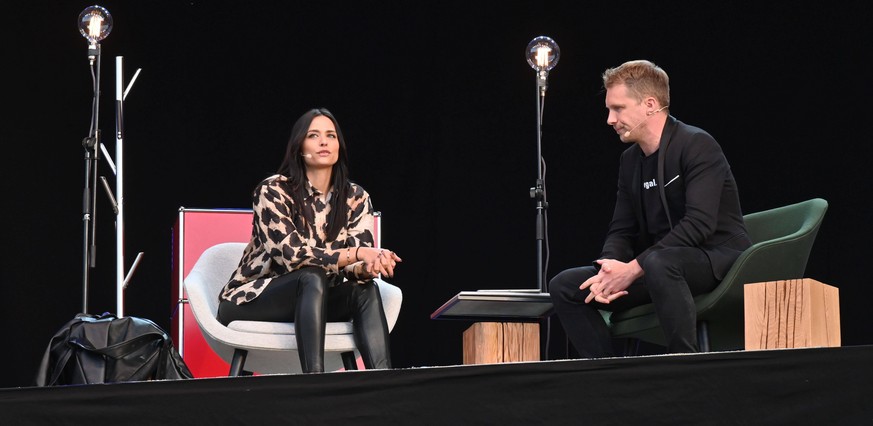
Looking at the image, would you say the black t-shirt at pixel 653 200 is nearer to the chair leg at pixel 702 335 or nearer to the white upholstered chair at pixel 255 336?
the chair leg at pixel 702 335

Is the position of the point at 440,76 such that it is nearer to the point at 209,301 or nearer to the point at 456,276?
the point at 456,276

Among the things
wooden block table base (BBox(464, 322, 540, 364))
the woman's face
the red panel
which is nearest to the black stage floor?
wooden block table base (BBox(464, 322, 540, 364))

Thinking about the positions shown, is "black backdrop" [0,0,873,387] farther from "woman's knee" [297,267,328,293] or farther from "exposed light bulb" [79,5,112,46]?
"woman's knee" [297,267,328,293]

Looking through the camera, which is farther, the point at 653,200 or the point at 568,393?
the point at 653,200

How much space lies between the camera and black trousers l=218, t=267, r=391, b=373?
11.0ft

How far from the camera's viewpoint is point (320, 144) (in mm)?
3805

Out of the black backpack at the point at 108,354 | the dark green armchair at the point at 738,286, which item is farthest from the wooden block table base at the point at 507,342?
the black backpack at the point at 108,354

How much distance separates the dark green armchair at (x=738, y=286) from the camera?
3.22 m

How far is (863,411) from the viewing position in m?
2.41

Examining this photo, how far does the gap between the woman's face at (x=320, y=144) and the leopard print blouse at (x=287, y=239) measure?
92 millimetres

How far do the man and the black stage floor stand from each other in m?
0.71

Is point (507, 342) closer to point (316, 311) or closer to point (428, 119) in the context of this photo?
point (316, 311)

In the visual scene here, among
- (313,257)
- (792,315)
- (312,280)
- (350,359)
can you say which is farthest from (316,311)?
(792,315)

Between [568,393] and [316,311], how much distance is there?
3.77 feet
